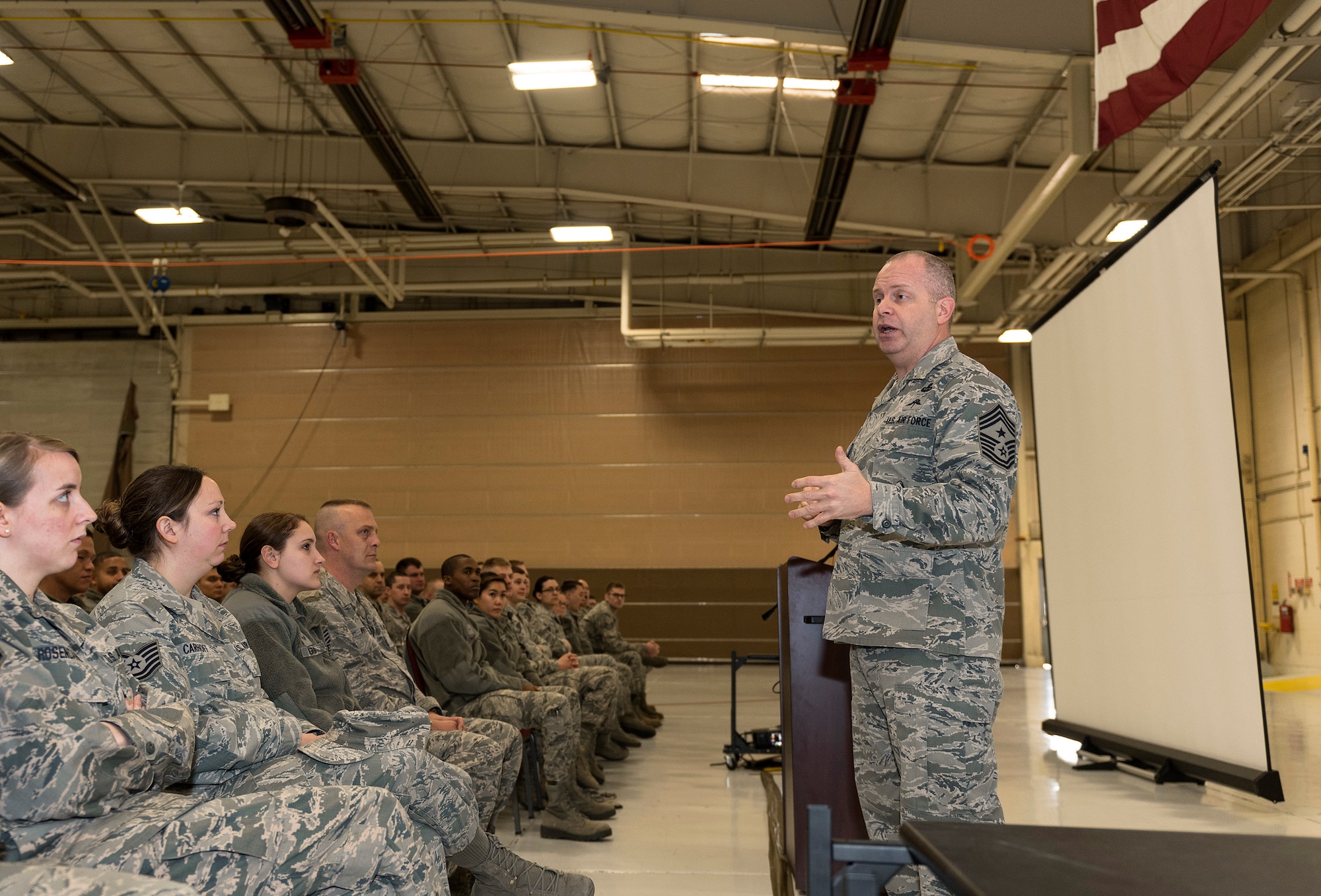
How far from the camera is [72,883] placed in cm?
133

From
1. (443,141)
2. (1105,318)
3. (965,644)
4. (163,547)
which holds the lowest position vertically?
(965,644)

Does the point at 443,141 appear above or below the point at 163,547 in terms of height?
above

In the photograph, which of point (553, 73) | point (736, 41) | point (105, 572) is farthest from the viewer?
point (736, 41)

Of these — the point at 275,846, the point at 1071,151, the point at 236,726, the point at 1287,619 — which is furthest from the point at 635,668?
the point at 1287,619

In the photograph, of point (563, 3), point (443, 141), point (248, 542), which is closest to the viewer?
point (248, 542)

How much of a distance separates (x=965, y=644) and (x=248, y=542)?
2210 millimetres

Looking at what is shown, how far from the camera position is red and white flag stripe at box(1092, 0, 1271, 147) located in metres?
4.27

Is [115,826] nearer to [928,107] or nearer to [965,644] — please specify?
[965,644]

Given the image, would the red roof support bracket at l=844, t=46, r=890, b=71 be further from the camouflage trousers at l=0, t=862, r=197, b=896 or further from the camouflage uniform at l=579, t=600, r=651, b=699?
the camouflage trousers at l=0, t=862, r=197, b=896

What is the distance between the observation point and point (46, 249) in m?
13.4

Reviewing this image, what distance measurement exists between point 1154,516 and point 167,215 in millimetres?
9195

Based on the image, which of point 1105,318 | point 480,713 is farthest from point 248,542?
point 1105,318

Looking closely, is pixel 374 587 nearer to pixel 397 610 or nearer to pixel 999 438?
pixel 397 610

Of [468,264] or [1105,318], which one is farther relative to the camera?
[468,264]
